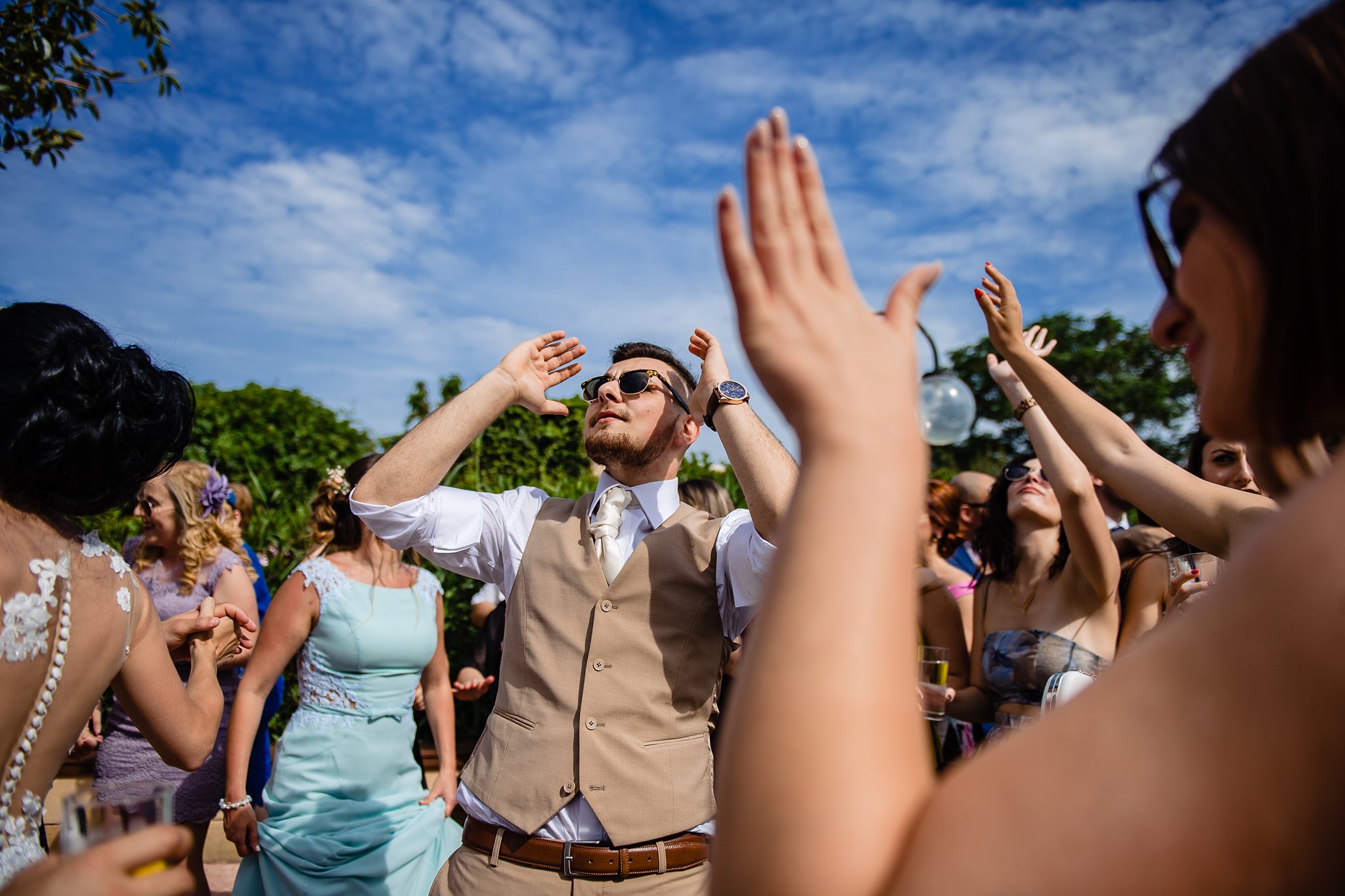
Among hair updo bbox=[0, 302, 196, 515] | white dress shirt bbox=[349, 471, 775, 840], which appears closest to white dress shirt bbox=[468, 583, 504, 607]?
white dress shirt bbox=[349, 471, 775, 840]

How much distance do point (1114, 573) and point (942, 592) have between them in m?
1.15

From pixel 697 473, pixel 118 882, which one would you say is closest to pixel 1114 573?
pixel 118 882

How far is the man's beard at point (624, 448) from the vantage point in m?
3.10

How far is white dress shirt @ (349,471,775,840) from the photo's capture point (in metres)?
2.54

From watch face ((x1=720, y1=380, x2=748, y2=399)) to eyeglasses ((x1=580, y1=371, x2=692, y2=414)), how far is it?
10.2 inches

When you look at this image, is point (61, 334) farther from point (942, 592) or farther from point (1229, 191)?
point (942, 592)

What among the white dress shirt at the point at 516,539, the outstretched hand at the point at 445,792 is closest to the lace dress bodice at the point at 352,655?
the outstretched hand at the point at 445,792

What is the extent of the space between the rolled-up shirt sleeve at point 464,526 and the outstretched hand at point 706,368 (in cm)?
73

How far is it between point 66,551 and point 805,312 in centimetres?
177

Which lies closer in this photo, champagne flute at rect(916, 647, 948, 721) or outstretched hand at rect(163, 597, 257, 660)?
outstretched hand at rect(163, 597, 257, 660)

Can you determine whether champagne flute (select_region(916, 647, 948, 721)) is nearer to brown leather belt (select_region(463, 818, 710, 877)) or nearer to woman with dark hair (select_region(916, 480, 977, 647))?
brown leather belt (select_region(463, 818, 710, 877))

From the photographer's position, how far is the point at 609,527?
2848 millimetres

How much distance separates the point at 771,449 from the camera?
2.67 m

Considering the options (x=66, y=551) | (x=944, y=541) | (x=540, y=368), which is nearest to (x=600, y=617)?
(x=540, y=368)
